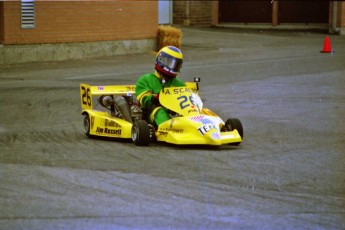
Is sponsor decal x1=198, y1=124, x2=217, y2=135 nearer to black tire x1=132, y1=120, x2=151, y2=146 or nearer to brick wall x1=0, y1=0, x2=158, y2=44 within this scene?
black tire x1=132, y1=120, x2=151, y2=146

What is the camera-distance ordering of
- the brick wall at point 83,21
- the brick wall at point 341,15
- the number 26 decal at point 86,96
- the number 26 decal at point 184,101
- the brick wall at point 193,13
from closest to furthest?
the number 26 decal at point 184,101
the number 26 decal at point 86,96
the brick wall at point 83,21
the brick wall at point 341,15
the brick wall at point 193,13

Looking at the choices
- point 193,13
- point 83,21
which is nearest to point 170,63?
point 83,21

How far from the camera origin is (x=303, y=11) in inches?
1438

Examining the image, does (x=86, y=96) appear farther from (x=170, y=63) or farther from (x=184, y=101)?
(x=184, y=101)

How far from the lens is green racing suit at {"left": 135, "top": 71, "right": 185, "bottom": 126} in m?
10.8

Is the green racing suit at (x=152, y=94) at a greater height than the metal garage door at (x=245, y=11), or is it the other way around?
the green racing suit at (x=152, y=94)

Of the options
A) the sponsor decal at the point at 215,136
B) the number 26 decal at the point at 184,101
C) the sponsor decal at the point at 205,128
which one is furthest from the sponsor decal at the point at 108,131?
the sponsor decal at the point at 215,136

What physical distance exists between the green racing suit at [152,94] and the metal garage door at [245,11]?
26.1m

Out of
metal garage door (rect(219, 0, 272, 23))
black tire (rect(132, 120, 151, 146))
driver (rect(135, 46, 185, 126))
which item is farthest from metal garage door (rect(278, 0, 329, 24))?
black tire (rect(132, 120, 151, 146))

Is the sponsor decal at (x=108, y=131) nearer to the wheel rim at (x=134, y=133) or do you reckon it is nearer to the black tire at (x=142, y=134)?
the wheel rim at (x=134, y=133)

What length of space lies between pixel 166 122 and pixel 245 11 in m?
27.8

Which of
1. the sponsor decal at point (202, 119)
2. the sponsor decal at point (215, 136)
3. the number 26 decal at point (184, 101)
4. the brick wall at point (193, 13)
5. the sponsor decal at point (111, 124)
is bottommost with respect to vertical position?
the brick wall at point (193, 13)

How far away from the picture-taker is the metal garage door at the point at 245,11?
3722cm

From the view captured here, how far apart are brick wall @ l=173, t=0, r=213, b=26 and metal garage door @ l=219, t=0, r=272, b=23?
66cm
